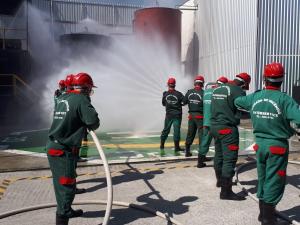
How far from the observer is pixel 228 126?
574cm

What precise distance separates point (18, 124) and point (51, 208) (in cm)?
1287

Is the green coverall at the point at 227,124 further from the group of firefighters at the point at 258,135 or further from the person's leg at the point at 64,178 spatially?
the person's leg at the point at 64,178

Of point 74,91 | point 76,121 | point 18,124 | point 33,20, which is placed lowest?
point 18,124

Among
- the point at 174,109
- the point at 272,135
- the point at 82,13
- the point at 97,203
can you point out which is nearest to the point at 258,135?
the point at 272,135

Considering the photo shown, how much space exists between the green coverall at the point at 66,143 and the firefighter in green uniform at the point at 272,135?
7.04 ft

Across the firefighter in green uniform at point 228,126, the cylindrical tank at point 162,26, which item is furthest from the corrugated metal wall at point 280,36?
the firefighter in green uniform at point 228,126

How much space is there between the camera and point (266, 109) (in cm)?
433

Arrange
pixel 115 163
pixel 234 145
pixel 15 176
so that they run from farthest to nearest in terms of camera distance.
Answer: pixel 115 163, pixel 15 176, pixel 234 145

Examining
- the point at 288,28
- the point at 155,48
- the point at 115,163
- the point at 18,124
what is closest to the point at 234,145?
the point at 115,163

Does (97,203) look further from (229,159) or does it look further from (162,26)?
(162,26)

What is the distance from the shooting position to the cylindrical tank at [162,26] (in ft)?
70.2

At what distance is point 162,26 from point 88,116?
719 inches

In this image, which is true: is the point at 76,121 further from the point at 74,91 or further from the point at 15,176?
the point at 15,176

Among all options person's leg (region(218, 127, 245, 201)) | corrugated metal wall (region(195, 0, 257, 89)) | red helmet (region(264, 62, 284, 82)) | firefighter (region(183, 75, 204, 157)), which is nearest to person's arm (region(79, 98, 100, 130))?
red helmet (region(264, 62, 284, 82))
